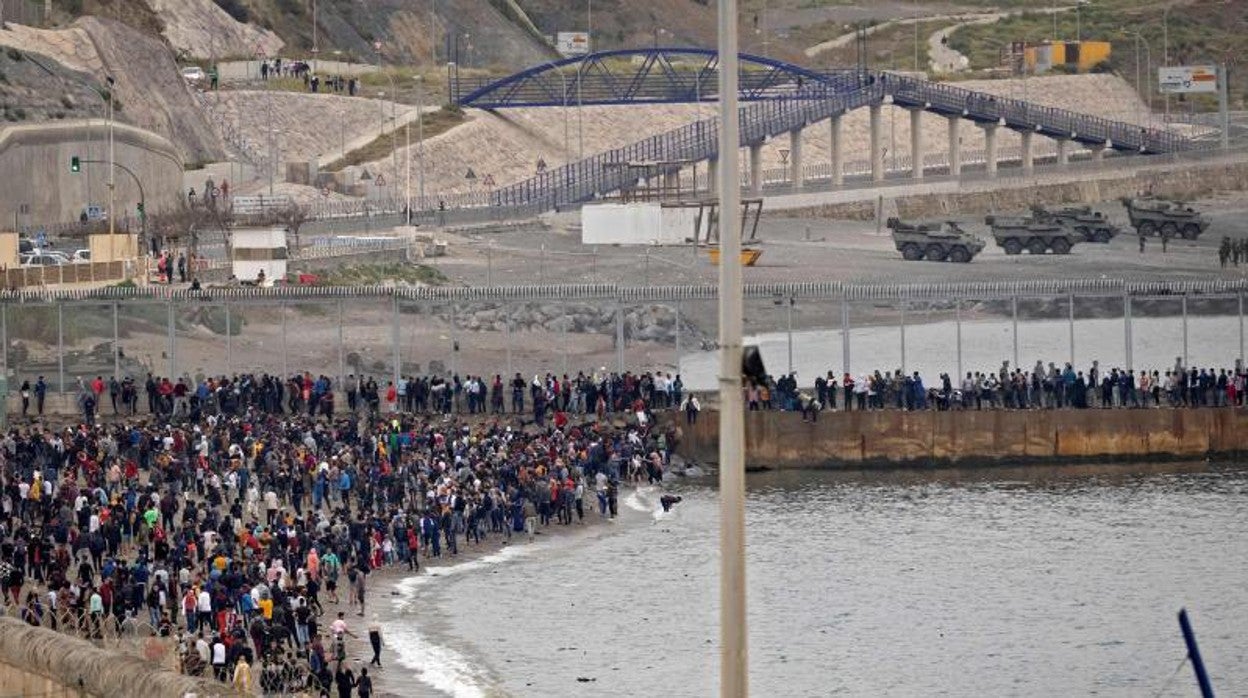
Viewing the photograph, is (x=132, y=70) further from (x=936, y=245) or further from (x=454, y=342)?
(x=454, y=342)

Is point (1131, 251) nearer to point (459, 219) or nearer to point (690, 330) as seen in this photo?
point (459, 219)

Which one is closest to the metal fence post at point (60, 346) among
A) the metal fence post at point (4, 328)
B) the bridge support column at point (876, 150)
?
the metal fence post at point (4, 328)

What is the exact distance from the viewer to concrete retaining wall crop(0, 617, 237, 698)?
87.9 ft

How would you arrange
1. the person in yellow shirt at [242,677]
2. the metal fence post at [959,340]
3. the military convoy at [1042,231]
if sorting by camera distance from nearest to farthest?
the person in yellow shirt at [242,677] → the metal fence post at [959,340] → the military convoy at [1042,231]

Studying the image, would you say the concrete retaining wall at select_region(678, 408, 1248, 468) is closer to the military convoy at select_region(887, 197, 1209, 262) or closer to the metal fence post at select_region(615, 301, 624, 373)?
the metal fence post at select_region(615, 301, 624, 373)

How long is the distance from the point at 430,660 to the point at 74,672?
41.1 ft

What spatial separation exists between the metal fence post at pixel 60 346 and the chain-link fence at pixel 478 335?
47 mm

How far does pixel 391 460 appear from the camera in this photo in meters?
53.2

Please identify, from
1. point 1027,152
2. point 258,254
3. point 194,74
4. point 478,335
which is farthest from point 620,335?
point 1027,152

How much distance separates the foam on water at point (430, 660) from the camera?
1503 inches

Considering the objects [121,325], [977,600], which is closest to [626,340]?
[121,325]

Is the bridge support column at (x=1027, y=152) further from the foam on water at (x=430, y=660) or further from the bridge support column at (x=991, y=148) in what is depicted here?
the foam on water at (x=430, y=660)

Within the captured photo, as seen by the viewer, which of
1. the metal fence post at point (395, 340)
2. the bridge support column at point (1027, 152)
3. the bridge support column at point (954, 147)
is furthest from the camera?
the bridge support column at point (1027, 152)

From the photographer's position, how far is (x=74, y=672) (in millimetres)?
27781
